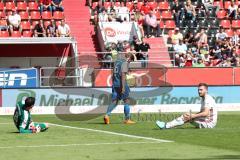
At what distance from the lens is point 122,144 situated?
15.7m

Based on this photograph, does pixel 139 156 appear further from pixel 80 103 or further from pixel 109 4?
pixel 109 4

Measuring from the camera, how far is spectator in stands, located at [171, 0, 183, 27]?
41781 mm

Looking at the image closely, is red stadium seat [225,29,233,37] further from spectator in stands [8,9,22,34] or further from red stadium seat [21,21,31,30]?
spectator in stands [8,9,22,34]

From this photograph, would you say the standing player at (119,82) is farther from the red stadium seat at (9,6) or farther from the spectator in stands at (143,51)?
the red stadium seat at (9,6)

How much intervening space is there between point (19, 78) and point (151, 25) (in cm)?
925

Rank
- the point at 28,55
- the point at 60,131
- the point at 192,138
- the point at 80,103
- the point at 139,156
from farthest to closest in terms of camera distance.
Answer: the point at 28,55, the point at 80,103, the point at 60,131, the point at 192,138, the point at 139,156

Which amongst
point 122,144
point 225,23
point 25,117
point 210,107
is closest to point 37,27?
point 225,23

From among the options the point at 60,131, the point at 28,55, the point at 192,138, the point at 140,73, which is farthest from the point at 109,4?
the point at 192,138

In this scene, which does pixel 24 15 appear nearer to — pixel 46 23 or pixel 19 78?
pixel 46 23

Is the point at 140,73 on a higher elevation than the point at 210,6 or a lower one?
lower

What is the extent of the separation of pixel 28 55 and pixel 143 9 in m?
6.76

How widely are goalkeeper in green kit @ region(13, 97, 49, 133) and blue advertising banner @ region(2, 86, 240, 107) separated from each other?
11585mm

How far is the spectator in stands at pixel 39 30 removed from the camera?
123 ft

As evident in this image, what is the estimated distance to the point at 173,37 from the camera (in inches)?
1553
